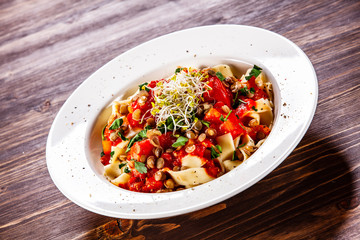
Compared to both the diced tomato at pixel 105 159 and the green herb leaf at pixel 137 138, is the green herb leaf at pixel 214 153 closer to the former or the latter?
the green herb leaf at pixel 137 138

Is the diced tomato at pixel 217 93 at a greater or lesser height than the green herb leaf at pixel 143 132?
greater

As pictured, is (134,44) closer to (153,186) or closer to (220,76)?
(220,76)

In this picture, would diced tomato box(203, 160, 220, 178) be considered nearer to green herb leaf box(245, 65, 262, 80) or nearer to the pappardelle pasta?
the pappardelle pasta

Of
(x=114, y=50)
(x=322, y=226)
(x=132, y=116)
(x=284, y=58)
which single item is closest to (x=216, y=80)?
(x=284, y=58)

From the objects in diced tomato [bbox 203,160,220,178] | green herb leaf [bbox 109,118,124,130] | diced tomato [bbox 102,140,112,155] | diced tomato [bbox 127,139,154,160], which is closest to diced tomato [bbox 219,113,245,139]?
diced tomato [bbox 203,160,220,178]

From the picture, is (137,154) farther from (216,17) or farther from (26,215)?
(216,17)

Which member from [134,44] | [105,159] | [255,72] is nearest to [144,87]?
[105,159]

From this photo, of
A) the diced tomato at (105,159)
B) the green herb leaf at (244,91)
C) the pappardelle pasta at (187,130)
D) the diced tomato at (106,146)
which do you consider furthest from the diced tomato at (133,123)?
the green herb leaf at (244,91)

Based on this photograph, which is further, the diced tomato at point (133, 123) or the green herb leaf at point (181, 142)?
the diced tomato at point (133, 123)
